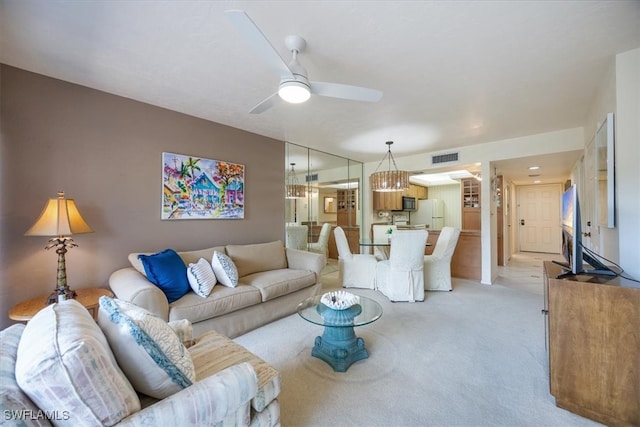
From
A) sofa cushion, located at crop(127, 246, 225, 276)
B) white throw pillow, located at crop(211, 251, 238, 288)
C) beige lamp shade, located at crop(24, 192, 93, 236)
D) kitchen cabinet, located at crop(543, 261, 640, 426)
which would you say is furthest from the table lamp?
kitchen cabinet, located at crop(543, 261, 640, 426)

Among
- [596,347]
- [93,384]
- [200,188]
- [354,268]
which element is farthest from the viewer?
[354,268]

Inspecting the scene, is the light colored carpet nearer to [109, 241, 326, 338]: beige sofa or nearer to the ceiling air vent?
[109, 241, 326, 338]: beige sofa

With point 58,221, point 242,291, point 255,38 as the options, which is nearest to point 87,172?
point 58,221

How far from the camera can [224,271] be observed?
2713 mm

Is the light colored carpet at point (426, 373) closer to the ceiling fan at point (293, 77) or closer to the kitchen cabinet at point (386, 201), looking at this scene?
the ceiling fan at point (293, 77)

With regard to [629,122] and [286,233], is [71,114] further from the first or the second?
[629,122]

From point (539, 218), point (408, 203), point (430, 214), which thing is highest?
point (408, 203)

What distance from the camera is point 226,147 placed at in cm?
362

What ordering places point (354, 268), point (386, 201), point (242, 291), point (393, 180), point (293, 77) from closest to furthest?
point (293, 77) < point (242, 291) < point (354, 268) < point (393, 180) < point (386, 201)

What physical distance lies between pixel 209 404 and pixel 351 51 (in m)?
2.23

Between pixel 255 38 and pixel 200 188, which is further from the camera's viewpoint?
pixel 200 188

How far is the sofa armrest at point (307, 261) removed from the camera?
3.46 m

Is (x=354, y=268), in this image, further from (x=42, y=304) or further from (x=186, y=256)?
(x=42, y=304)

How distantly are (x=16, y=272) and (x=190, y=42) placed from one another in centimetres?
234
